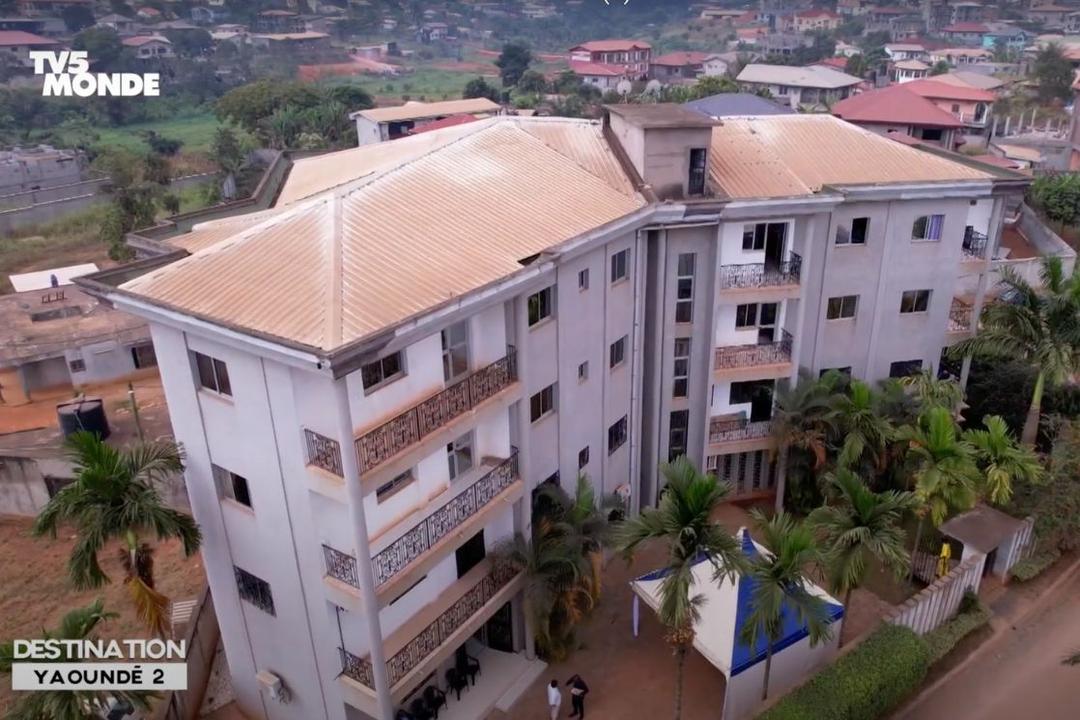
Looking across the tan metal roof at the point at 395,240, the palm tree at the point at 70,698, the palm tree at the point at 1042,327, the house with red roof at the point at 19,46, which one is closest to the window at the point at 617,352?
the tan metal roof at the point at 395,240

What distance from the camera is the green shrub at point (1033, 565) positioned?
24594 millimetres

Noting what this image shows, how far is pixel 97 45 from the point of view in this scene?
415 ft

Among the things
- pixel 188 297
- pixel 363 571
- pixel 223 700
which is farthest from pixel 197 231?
pixel 223 700

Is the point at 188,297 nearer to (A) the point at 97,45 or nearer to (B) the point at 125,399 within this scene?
(B) the point at 125,399

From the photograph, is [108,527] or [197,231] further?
[197,231]

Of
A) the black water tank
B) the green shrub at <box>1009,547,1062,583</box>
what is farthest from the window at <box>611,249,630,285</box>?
the black water tank

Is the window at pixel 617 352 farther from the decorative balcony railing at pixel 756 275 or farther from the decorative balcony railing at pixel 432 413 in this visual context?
the decorative balcony railing at pixel 432 413

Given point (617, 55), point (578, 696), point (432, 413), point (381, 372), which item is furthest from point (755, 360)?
point (617, 55)

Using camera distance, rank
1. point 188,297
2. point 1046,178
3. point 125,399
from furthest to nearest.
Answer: point 1046,178 → point 125,399 → point 188,297

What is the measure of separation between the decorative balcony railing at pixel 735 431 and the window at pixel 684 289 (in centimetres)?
434

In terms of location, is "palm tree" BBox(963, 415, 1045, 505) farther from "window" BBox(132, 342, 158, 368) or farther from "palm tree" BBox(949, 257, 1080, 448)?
"window" BBox(132, 342, 158, 368)

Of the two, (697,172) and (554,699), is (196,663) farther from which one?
(697,172)

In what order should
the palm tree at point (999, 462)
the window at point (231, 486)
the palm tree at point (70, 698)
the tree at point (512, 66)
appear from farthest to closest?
the tree at point (512, 66) → the palm tree at point (999, 462) → the window at point (231, 486) → the palm tree at point (70, 698)

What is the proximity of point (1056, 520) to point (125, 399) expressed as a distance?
3916cm
